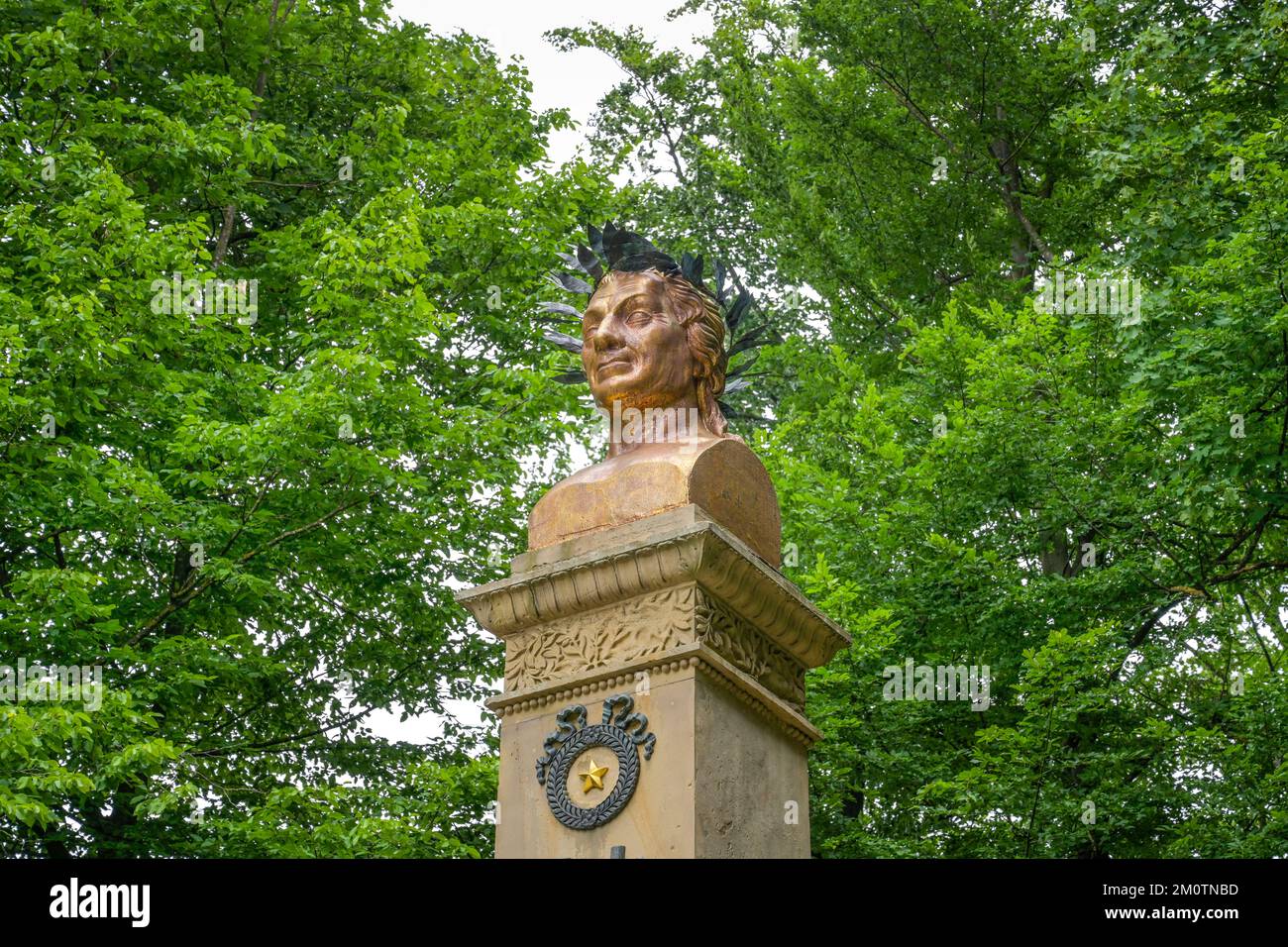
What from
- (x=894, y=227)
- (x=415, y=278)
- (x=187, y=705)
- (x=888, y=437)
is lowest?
(x=187, y=705)

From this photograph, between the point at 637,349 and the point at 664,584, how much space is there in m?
1.21

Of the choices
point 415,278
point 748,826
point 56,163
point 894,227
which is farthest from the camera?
point 894,227

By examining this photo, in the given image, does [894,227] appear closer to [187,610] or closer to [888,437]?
[888,437]

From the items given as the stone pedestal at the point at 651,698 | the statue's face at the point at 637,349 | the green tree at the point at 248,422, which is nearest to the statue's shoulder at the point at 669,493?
the stone pedestal at the point at 651,698

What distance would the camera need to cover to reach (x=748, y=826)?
6.76 meters

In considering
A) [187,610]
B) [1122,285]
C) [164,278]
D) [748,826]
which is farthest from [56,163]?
[748,826]

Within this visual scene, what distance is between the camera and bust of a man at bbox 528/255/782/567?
289 inches

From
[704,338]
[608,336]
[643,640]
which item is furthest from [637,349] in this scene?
[643,640]

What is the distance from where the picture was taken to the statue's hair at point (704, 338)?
25.7ft

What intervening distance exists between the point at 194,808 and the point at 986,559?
682 centimetres

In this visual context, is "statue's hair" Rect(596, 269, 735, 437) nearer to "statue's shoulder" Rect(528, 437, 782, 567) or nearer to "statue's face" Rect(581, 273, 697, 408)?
"statue's face" Rect(581, 273, 697, 408)

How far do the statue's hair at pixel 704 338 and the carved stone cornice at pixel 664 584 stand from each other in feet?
2.76

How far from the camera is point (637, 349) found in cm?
771

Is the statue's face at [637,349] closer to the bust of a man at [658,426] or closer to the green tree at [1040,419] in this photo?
the bust of a man at [658,426]
